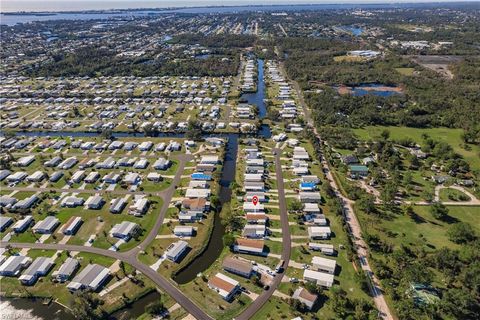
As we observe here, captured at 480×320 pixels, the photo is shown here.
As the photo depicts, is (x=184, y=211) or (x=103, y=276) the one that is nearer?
(x=103, y=276)

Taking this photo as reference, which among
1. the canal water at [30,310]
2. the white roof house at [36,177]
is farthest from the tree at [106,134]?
the canal water at [30,310]

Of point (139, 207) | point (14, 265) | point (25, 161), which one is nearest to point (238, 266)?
point (139, 207)

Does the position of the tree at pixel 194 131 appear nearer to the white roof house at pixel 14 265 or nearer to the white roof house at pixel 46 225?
the white roof house at pixel 46 225

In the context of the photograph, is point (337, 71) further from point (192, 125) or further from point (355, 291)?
point (355, 291)

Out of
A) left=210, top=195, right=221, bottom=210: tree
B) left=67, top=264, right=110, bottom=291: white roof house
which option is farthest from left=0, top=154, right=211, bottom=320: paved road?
left=210, top=195, right=221, bottom=210: tree

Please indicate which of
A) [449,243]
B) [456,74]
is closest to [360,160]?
[449,243]

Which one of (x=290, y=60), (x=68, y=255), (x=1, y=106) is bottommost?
(x=68, y=255)

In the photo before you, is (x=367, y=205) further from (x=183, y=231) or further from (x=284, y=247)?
(x=183, y=231)
